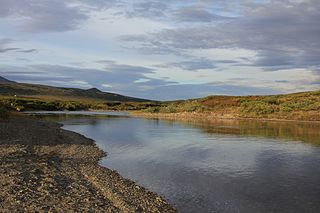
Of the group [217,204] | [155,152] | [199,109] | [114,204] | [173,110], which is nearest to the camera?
[114,204]

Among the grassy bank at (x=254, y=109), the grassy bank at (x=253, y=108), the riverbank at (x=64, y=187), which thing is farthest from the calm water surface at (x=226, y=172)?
the grassy bank at (x=254, y=109)

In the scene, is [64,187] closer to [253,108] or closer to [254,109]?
[254,109]

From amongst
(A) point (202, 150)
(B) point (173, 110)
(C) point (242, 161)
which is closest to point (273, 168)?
(C) point (242, 161)

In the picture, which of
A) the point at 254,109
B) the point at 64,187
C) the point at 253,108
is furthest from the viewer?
the point at 253,108

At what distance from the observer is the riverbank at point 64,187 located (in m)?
13.5

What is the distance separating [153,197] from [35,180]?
500cm

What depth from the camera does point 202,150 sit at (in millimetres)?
31406

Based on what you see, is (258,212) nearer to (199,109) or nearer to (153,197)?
(153,197)

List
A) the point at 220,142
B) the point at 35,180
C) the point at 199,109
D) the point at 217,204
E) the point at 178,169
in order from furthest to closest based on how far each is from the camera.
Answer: the point at 199,109 → the point at 220,142 → the point at 178,169 → the point at 35,180 → the point at 217,204

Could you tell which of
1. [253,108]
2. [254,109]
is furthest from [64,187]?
[253,108]

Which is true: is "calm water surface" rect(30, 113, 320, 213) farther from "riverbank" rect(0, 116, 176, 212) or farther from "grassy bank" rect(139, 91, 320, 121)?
"grassy bank" rect(139, 91, 320, 121)

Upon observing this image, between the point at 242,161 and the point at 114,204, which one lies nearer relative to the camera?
the point at 114,204

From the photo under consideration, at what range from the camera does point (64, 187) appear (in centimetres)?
1622

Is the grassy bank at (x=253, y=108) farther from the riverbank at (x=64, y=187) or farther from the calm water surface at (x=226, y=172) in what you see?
the riverbank at (x=64, y=187)
